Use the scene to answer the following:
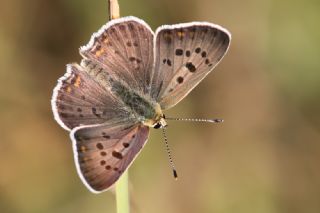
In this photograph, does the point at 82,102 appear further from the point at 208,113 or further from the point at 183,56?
the point at 208,113

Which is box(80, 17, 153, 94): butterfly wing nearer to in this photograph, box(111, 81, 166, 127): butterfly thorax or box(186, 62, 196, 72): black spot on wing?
box(111, 81, 166, 127): butterfly thorax

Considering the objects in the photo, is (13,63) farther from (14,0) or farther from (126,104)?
(126,104)

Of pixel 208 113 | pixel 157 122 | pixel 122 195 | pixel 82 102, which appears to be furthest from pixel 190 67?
pixel 208 113

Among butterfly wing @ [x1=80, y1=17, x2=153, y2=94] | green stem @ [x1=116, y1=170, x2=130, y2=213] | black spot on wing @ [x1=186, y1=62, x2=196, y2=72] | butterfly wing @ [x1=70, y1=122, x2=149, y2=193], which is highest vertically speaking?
butterfly wing @ [x1=80, y1=17, x2=153, y2=94]

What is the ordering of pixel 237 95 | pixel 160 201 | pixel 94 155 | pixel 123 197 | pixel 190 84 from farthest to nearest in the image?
1. pixel 237 95
2. pixel 160 201
3. pixel 190 84
4. pixel 94 155
5. pixel 123 197

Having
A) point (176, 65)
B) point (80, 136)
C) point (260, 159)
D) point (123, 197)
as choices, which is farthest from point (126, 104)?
point (260, 159)

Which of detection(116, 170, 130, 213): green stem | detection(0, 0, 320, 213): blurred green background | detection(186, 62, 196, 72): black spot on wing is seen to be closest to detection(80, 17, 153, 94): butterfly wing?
detection(186, 62, 196, 72): black spot on wing

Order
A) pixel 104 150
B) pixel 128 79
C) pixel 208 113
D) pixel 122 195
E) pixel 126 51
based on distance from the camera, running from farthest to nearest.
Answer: pixel 208 113 < pixel 128 79 < pixel 126 51 < pixel 104 150 < pixel 122 195
